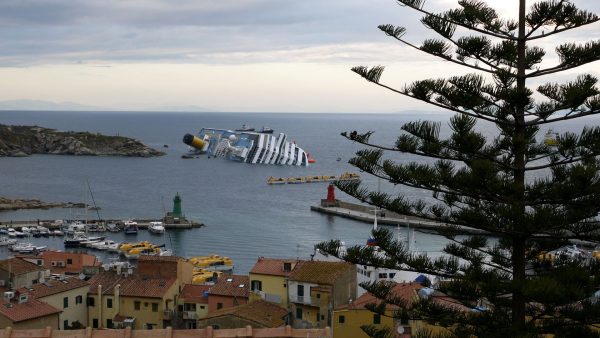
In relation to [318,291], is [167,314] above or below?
below

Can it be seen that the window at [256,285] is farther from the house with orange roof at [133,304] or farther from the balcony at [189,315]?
the house with orange roof at [133,304]

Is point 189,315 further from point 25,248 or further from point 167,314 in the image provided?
point 25,248

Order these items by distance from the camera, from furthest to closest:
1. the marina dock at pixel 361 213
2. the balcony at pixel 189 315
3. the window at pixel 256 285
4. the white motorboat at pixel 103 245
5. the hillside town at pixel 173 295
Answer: the marina dock at pixel 361 213 → the white motorboat at pixel 103 245 → the balcony at pixel 189 315 → the window at pixel 256 285 → the hillside town at pixel 173 295

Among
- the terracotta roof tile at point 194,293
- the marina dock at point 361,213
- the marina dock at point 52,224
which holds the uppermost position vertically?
the terracotta roof tile at point 194,293

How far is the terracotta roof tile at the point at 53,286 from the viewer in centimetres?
2003

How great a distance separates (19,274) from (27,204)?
3745 cm

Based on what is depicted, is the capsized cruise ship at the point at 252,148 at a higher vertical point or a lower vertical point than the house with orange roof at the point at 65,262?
higher

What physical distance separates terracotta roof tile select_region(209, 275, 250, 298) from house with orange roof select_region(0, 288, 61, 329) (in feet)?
14.0

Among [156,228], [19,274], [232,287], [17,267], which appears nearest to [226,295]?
[232,287]

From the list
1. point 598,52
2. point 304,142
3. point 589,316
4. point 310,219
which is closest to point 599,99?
point 598,52

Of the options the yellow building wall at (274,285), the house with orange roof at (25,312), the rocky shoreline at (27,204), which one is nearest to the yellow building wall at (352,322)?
the yellow building wall at (274,285)

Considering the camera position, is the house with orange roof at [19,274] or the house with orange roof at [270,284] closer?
the house with orange roof at [270,284]

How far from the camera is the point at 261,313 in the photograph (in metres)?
18.5

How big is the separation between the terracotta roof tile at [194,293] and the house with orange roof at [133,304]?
0.30m
